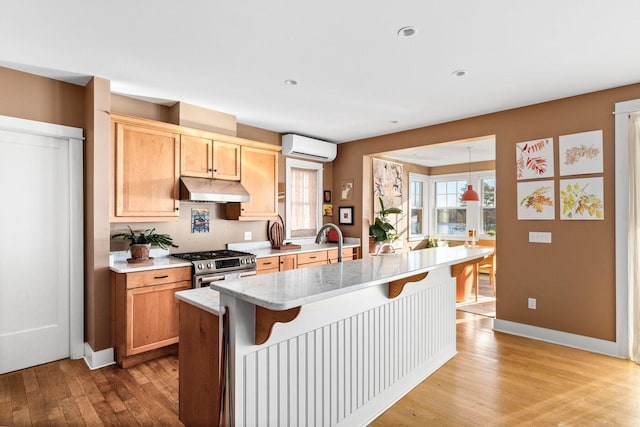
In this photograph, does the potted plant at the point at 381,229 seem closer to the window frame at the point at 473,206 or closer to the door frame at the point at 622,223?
the window frame at the point at 473,206

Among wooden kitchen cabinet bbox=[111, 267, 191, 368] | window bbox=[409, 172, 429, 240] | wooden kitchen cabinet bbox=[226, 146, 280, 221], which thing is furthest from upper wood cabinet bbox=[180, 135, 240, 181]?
window bbox=[409, 172, 429, 240]

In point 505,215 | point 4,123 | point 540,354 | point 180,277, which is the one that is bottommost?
point 540,354

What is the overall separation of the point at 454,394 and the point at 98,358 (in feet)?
9.76

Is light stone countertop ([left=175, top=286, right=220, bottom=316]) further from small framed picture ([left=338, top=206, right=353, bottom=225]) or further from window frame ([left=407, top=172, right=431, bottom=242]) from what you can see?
window frame ([left=407, top=172, right=431, bottom=242])

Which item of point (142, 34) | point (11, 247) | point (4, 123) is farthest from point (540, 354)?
point (4, 123)

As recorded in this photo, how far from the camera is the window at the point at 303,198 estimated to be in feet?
17.3

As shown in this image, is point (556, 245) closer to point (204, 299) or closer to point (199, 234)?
point (204, 299)

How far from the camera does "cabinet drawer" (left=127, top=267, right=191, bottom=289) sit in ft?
9.82

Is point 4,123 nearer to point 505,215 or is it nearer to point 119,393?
point 119,393

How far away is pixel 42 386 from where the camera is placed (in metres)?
2.69

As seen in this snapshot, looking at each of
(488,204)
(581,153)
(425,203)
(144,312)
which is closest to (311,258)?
(144,312)

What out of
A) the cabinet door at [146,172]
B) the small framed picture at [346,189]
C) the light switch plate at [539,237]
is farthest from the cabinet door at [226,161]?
the light switch plate at [539,237]

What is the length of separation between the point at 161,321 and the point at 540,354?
11.7 feet

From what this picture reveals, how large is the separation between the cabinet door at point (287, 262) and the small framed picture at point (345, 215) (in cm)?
159
